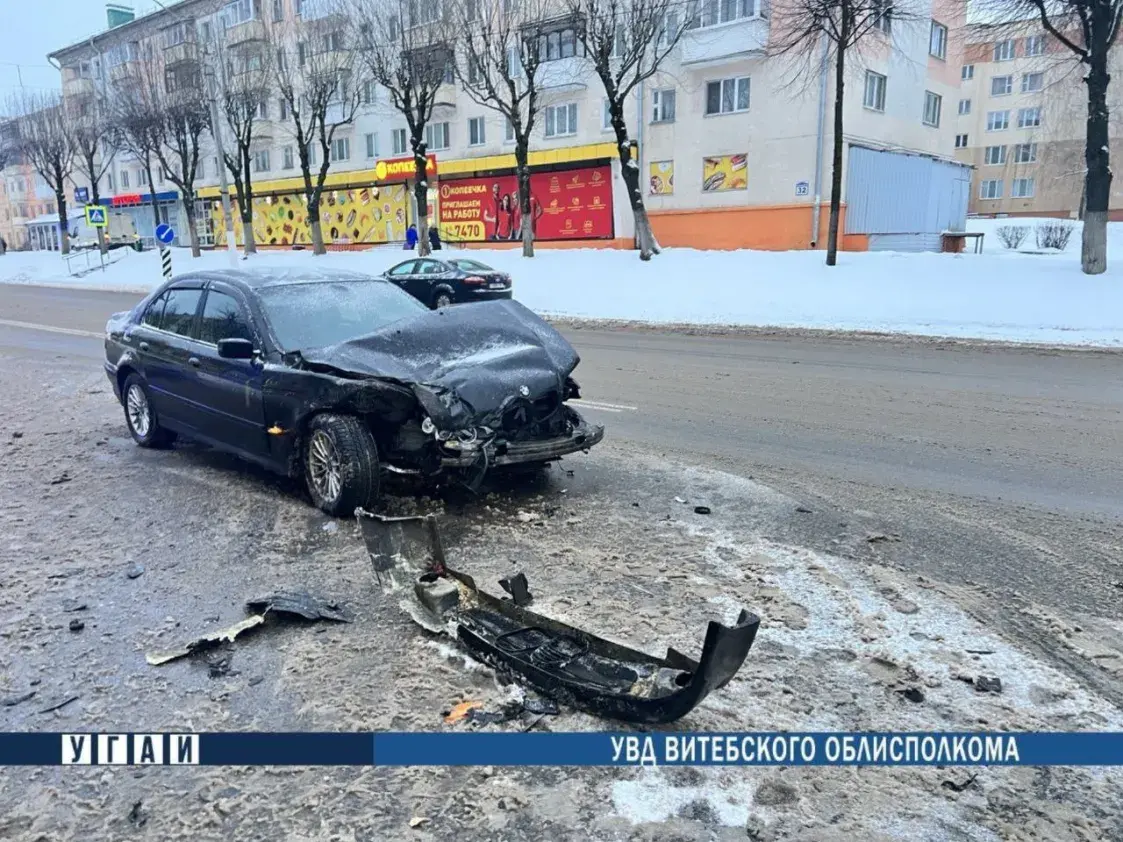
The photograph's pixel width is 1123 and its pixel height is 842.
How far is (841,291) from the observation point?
20.5 m

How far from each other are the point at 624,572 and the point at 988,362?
960 centimetres

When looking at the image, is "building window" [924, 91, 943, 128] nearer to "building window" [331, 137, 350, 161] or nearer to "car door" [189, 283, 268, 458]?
"building window" [331, 137, 350, 161]

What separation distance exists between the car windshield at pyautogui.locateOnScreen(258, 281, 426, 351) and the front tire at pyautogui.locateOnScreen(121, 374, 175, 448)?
196 cm

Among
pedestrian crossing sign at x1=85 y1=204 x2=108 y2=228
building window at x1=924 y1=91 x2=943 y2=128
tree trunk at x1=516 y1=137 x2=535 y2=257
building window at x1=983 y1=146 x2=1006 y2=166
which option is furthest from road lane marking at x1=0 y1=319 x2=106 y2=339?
building window at x1=983 y1=146 x2=1006 y2=166

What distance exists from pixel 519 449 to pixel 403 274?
16910 mm

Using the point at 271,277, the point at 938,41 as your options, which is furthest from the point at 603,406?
the point at 938,41

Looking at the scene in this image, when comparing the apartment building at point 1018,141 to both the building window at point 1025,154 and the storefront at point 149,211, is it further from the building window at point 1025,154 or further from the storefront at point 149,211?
the storefront at point 149,211

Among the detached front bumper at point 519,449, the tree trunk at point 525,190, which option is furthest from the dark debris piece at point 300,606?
the tree trunk at point 525,190

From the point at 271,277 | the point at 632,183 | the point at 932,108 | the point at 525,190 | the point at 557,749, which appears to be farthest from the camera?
the point at 932,108

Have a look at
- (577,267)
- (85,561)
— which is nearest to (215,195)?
(577,267)

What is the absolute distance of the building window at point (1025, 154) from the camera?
2303 inches

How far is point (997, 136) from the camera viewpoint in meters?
61.4

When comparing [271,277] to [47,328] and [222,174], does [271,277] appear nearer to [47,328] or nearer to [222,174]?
[47,328]

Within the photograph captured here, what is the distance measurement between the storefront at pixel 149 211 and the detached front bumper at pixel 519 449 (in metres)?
53.0
